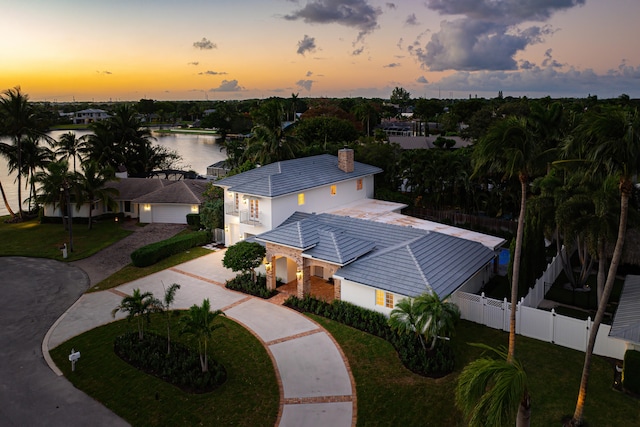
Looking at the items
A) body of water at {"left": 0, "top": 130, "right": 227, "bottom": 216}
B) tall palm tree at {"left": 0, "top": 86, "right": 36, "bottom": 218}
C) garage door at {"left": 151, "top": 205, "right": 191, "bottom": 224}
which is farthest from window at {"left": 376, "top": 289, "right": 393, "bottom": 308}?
body of water at {"left": 0, "top": 130, "right": 227, "bottom": 216}

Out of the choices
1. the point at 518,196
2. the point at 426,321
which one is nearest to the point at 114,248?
the point at 426,321

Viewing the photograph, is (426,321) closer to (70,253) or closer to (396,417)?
(396,417)

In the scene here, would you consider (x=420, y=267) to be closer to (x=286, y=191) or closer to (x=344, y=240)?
(x=344, y=240)

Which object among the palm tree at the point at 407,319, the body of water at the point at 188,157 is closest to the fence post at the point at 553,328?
the palm tree at the point at 407,319

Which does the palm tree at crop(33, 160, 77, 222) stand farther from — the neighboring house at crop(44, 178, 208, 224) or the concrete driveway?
the concrete driveway

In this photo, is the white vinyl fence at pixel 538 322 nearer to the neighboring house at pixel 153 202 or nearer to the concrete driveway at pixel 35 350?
the concrete driveway at pixel 35 350

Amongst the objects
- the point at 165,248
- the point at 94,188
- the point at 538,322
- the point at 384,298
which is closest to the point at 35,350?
the point at 165,248
